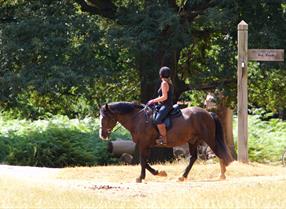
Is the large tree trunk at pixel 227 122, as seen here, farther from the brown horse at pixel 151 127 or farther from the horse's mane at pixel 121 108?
the horse's mane at pixel 121 108

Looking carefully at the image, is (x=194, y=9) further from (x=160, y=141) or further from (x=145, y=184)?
(x=145, y=184)

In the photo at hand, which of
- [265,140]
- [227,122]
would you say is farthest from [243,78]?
[265,140]

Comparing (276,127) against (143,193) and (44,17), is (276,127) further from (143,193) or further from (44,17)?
(143,193)

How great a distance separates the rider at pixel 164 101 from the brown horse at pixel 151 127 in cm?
15

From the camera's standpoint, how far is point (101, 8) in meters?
20.9

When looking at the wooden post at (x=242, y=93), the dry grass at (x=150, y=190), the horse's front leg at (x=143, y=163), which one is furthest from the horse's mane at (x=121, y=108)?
the wooden post at (x=242, y=93)

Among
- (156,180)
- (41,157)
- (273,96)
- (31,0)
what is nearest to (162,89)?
(156,180)

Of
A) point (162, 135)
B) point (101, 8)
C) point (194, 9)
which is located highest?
point (101, 8)

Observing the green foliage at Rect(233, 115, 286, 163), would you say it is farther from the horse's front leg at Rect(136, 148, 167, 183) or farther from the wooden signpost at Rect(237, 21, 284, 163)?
the horse's front leg at Rect(136, 148, 167, 183)

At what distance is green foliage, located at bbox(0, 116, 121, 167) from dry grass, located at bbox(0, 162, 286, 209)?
742 cm

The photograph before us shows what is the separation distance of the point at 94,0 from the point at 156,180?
7220 millimetres

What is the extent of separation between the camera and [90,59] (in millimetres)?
18500

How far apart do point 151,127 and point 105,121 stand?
35.9 inches

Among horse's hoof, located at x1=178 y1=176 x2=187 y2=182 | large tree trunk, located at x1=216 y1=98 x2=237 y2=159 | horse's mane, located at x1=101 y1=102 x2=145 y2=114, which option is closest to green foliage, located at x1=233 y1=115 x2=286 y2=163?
large tree trunk, located at x1=216 y1=98 x2=237 y2=159
